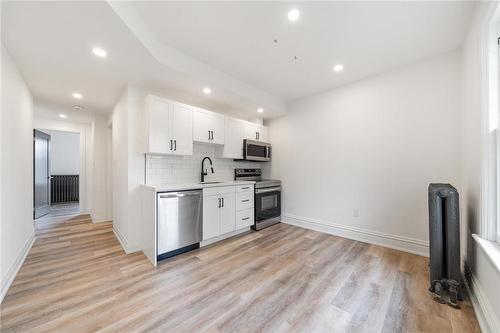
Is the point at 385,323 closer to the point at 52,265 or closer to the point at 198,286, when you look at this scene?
the point at 198,286

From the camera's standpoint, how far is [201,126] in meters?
3.32

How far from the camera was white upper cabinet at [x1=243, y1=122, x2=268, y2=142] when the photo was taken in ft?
13.5

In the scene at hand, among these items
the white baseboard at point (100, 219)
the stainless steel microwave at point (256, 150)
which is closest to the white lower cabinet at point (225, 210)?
the stainless steel microwave at point (256, 150)

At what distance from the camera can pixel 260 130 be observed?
4430 millimetres

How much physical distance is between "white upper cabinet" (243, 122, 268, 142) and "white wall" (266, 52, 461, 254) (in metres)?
0.69

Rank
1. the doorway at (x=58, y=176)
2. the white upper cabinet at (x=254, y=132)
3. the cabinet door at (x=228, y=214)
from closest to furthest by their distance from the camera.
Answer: the cabinet door at (x=228, y=214) < the white upper cabinet at (x=254, y=132) < the doorway at (x=58, y=176)

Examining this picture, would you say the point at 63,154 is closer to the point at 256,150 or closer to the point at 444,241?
the point at 256,150

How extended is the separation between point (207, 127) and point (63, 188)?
257 inches

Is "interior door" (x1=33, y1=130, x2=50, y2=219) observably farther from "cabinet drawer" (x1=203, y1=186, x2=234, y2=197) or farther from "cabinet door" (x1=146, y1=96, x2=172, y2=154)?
"cabinet drawer" (x1=203, y1=186, x2=234, y2=197)

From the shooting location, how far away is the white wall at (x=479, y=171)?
142 centimetres

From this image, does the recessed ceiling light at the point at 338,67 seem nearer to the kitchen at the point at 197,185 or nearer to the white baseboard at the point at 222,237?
the kitchen at the point at 197,185

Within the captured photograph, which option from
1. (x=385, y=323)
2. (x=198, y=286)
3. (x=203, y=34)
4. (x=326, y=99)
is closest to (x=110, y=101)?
(x=203, y=34)

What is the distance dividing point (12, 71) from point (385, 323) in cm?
439

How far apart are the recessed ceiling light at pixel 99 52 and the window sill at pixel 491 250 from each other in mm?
3748
